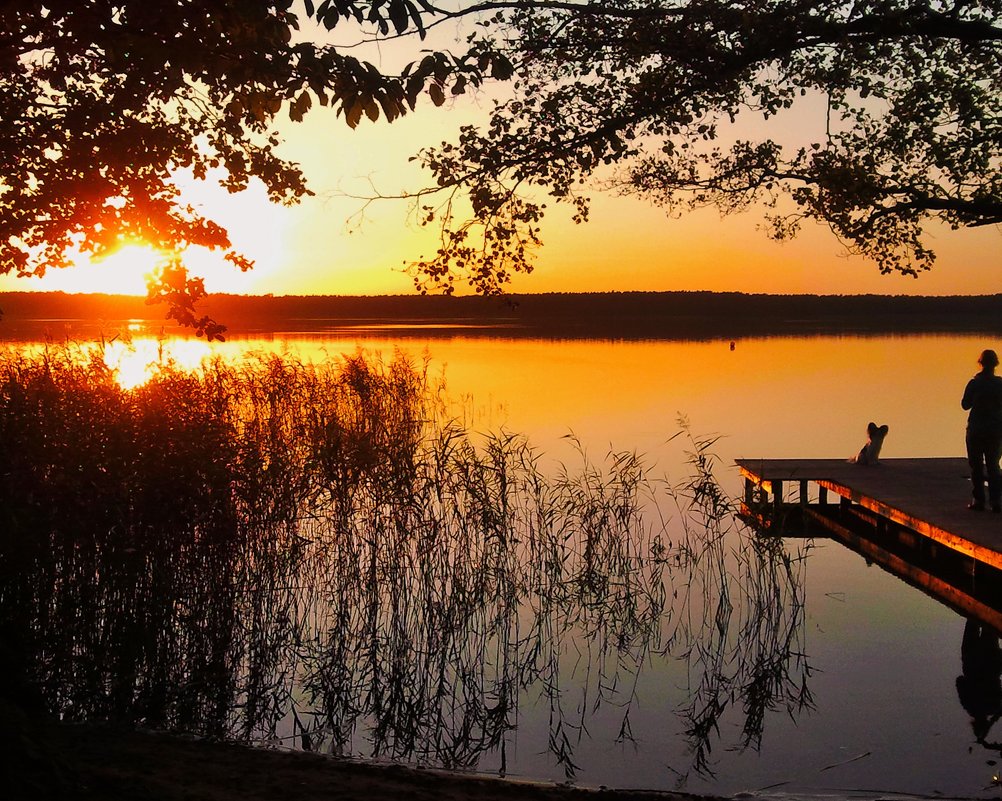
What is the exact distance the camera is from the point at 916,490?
42.8 feet

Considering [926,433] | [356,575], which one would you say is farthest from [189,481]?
[926,433]

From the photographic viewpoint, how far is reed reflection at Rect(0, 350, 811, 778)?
6684mm

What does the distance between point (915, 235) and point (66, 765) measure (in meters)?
10.0

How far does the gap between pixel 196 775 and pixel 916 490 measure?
1090 cm

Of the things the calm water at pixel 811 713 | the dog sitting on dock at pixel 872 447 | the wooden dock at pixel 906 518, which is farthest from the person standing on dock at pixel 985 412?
the dog sitting on dock at pixel 872 447

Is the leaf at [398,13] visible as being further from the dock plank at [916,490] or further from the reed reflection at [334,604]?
the dock plank at [916,490]

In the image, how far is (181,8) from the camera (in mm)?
6629

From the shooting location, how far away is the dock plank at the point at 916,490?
10086mm

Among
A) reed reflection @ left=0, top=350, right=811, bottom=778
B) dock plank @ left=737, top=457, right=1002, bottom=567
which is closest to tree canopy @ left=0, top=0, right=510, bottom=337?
reed reflection @ left=0, top=350, right=811, bottom=778

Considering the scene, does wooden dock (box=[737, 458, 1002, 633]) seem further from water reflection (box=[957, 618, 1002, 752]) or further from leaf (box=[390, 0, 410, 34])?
leaf (box=[390, 0, 410, 34])

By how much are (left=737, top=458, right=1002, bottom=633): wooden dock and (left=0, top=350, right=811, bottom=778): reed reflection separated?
1539mm

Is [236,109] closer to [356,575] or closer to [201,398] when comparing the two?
[356,575]

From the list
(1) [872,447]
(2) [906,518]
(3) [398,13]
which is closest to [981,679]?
(2) [906,518]

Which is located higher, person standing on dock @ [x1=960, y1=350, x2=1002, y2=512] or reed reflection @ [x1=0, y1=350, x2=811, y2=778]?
person standing on dock @ [x1=960, y1=350, x2=1002, y2=512]
